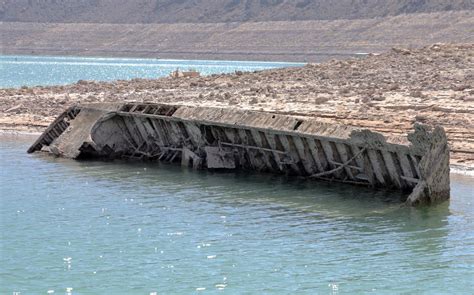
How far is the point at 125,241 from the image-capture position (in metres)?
15.9

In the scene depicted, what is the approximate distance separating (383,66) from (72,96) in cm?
1210

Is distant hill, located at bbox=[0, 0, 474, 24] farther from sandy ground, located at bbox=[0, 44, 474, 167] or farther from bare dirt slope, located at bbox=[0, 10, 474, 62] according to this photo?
sandy ground, located at bbox=[0, 44, 474, 167]

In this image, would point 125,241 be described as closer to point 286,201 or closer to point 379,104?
point 286,201

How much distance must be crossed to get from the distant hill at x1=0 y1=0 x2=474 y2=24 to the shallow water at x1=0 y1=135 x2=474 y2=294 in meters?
107

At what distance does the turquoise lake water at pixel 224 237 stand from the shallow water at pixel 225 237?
0.02 m

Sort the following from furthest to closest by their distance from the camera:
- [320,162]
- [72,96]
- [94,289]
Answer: [72,96]
[320,162]
[94,289]

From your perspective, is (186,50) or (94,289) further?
(186,50)

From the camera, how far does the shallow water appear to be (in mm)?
13422

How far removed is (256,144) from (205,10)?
139m

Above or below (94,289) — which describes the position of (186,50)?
below

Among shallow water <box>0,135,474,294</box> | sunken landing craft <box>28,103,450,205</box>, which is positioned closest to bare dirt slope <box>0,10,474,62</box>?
sunken landing craft <box>28,103,450,205</box>

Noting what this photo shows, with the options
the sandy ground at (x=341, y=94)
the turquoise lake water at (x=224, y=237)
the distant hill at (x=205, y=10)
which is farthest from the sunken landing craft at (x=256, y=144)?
the distant hill at (x=205, y=10)

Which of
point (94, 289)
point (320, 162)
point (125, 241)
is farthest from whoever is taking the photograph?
point (320, 162)

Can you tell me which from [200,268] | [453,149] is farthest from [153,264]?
[453,149]
